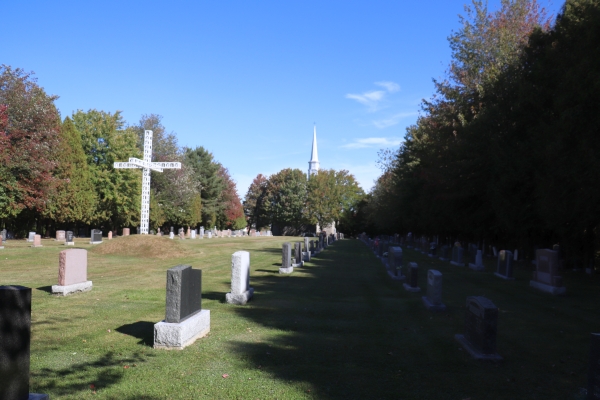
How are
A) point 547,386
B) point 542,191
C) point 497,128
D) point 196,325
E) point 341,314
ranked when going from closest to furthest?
point 547,386 → point 196,325 → point 341,314 → point 542,191 → point 497,128

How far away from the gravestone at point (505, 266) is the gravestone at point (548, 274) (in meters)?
2.63

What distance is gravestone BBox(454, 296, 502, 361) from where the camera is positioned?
22.9 ft

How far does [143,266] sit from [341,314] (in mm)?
12522

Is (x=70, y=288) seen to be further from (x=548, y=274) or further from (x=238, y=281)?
(x=548, y=274)

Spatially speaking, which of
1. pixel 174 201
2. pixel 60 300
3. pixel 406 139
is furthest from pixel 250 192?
pixel 60 300

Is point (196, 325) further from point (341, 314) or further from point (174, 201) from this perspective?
point (174, 201)

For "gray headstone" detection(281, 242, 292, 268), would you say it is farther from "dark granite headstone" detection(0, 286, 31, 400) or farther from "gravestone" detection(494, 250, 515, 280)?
"dark granite headstone" detection(0, 286, 31, 400)

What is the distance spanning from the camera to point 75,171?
146 feet

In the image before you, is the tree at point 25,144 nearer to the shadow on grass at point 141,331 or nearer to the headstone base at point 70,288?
the headstone base at point 70,288

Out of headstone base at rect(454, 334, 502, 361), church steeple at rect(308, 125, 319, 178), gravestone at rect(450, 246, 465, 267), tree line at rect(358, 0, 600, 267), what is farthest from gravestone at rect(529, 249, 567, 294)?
church steeple at rect(308, 125, 319, 178)

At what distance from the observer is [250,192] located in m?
110

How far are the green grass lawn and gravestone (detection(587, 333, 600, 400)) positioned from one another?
930 millimetres

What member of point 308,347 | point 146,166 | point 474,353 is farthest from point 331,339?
point 146,166

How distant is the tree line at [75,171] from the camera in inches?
1240
